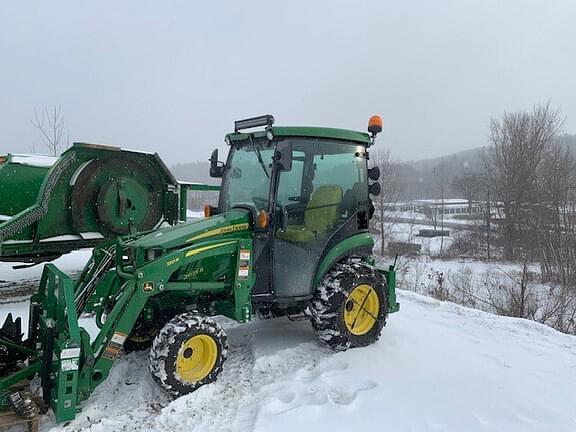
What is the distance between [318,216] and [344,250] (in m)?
0.49

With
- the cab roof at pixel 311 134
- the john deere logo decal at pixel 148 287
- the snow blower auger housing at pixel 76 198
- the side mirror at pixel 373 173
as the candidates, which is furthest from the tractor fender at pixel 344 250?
the snow blower auger housing at pixel 76 198

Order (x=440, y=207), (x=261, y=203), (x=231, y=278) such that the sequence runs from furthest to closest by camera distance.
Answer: (x=440, y=207) → (x=261, y=203) → (x=231, y=278)

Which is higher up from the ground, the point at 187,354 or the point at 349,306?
the point at 349,306

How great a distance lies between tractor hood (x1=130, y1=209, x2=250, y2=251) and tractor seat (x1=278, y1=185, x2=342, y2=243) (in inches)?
16.6

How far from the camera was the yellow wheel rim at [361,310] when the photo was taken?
459 centimetres

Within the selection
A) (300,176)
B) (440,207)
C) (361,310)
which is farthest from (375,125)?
(440,207)

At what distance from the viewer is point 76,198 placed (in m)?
6.99

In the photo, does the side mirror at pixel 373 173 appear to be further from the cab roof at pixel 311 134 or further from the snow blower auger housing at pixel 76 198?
the snow blower auger housing at pixel 76 198

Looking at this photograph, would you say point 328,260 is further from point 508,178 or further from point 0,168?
point 508,178

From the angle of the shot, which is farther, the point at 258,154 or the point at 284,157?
the point at 258,154

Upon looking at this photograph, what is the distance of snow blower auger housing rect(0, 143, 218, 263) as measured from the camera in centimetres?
665

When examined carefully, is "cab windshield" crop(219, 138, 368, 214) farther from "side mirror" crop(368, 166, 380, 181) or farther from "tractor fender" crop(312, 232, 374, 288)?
"tractor fender" crop(312, 232, 374, 288)

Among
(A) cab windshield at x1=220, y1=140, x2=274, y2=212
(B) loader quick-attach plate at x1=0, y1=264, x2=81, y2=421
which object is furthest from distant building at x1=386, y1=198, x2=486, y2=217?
(B) loader quick-attach plate at x1=0, y1=264, x2=81, y2=421

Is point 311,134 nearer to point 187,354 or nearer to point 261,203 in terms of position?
point 261,203
